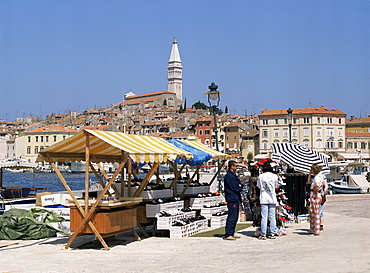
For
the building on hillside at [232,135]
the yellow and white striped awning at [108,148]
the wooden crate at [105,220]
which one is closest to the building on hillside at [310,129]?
the building on hillside at [232,135]

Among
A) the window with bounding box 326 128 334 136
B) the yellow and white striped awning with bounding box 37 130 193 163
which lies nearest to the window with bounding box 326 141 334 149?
the window with bounding box 326 128 334 136

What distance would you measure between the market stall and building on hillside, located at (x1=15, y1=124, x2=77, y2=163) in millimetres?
135869

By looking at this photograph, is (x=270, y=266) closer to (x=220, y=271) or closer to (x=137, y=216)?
(x=220, y=271)

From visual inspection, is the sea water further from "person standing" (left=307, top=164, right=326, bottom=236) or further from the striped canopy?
"person standing" (left=307, top=164, right=326, bottom=236)

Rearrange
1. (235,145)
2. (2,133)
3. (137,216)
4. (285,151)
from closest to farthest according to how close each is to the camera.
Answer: (137,216) < (285,151) < (235,145) < (2,133)

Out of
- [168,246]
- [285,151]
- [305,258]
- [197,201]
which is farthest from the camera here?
[285,151]

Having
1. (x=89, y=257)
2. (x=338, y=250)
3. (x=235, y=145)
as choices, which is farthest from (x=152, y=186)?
(x=235, y=145)

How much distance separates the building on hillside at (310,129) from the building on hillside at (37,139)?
1982 inches

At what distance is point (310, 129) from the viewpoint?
397ft

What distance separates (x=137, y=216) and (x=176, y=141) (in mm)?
5185

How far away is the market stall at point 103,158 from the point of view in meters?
11.7

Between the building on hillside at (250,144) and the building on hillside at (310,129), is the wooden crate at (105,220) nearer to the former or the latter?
the building on hillside at (310,129)

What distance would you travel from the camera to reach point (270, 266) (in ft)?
30.0

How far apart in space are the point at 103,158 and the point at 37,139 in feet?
467
